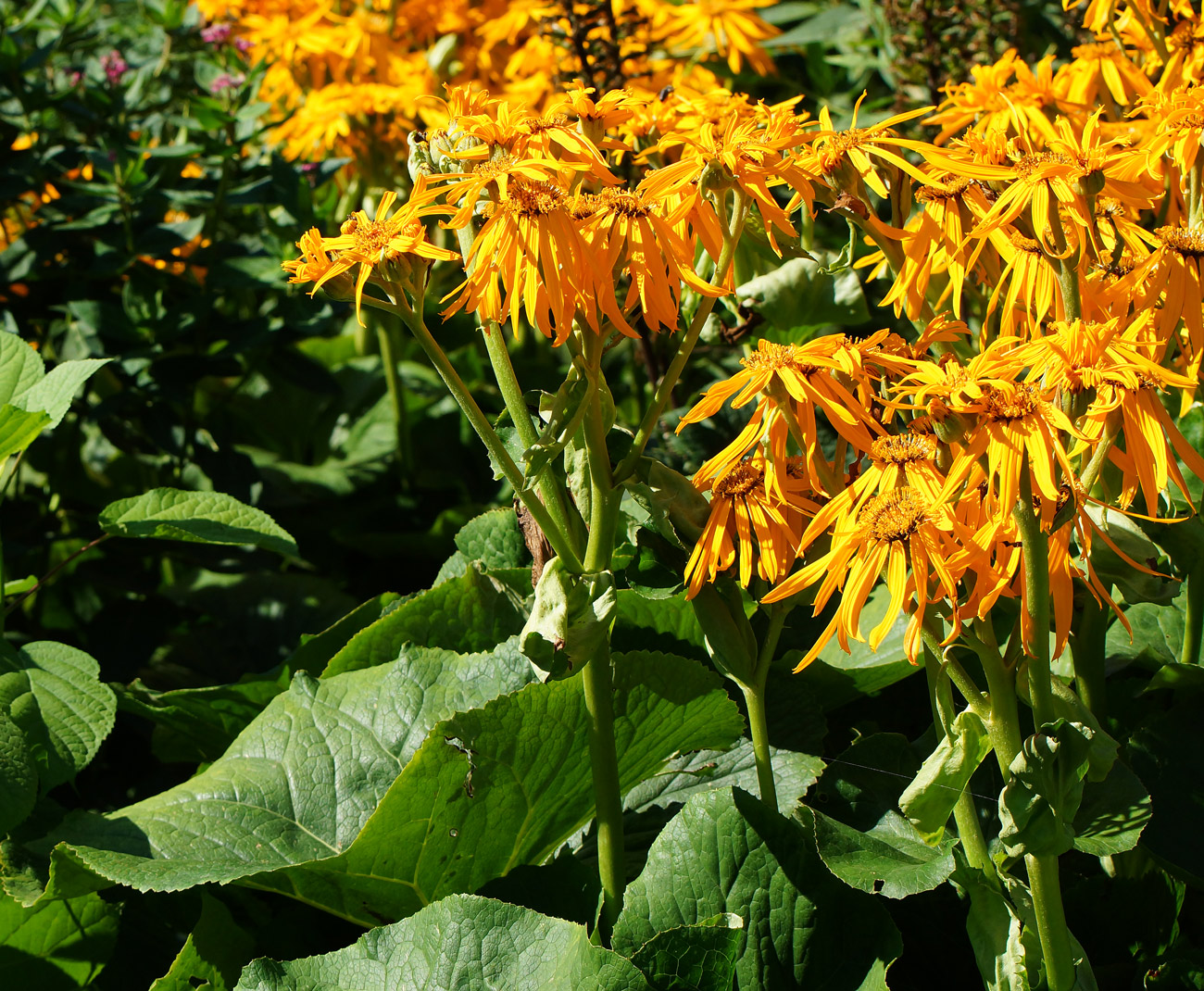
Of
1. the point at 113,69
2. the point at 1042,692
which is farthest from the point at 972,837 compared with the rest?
the point at 113,69

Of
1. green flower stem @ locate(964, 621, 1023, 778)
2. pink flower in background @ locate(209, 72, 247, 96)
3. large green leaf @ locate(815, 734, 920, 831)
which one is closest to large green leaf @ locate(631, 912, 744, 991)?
large green leaf @ locate(815, 734, 920, 831)

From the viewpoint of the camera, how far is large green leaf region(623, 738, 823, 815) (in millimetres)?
1248

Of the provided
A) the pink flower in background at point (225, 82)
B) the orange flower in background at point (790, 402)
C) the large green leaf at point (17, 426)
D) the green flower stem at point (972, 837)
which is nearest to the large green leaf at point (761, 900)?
the green flower stem at point (972, 837)

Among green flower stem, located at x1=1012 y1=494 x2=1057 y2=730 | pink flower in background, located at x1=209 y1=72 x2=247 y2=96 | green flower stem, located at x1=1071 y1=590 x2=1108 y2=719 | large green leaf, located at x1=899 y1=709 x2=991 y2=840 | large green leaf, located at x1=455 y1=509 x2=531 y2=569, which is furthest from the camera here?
pink flower in background, located at x1=209 y1=72 x2=247 y2=96

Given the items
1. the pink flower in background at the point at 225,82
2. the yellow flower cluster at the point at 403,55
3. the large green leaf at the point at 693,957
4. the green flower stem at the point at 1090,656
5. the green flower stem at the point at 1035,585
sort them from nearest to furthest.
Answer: the green flower stem at the point at 1035,585, the large green leaf at the point at 693,957, the green flower stem at the point at 1090,656, the pink flower in background at the point at 225,82, the yellow flower cluster at the point at 403,55

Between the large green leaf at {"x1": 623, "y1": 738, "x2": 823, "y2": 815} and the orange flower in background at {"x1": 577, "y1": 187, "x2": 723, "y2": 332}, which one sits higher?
the orange flower in background at {"x1": 577, "y1": 187, "x2": 723, "y2": 332}

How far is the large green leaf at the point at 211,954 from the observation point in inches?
44.4

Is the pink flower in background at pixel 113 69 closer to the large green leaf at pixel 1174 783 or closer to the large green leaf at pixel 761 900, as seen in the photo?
the large green leaf at pixel 761 900

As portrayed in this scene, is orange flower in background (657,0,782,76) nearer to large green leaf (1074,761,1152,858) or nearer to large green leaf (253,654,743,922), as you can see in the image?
large green leaf (253,654,743,922)

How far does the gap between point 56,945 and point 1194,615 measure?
1300 millimetres

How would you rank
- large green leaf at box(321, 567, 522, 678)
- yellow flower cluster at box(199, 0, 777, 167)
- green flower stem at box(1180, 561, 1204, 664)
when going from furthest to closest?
yellow flower cluster at box(199, 0, 777, 167) < large green leaf at box(321, 567, 522, 678) < green flower stem at box(1180, 561, 1204, 664)

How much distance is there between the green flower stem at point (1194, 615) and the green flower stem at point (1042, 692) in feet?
1.40

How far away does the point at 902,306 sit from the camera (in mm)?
1046

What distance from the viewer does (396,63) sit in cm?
260
